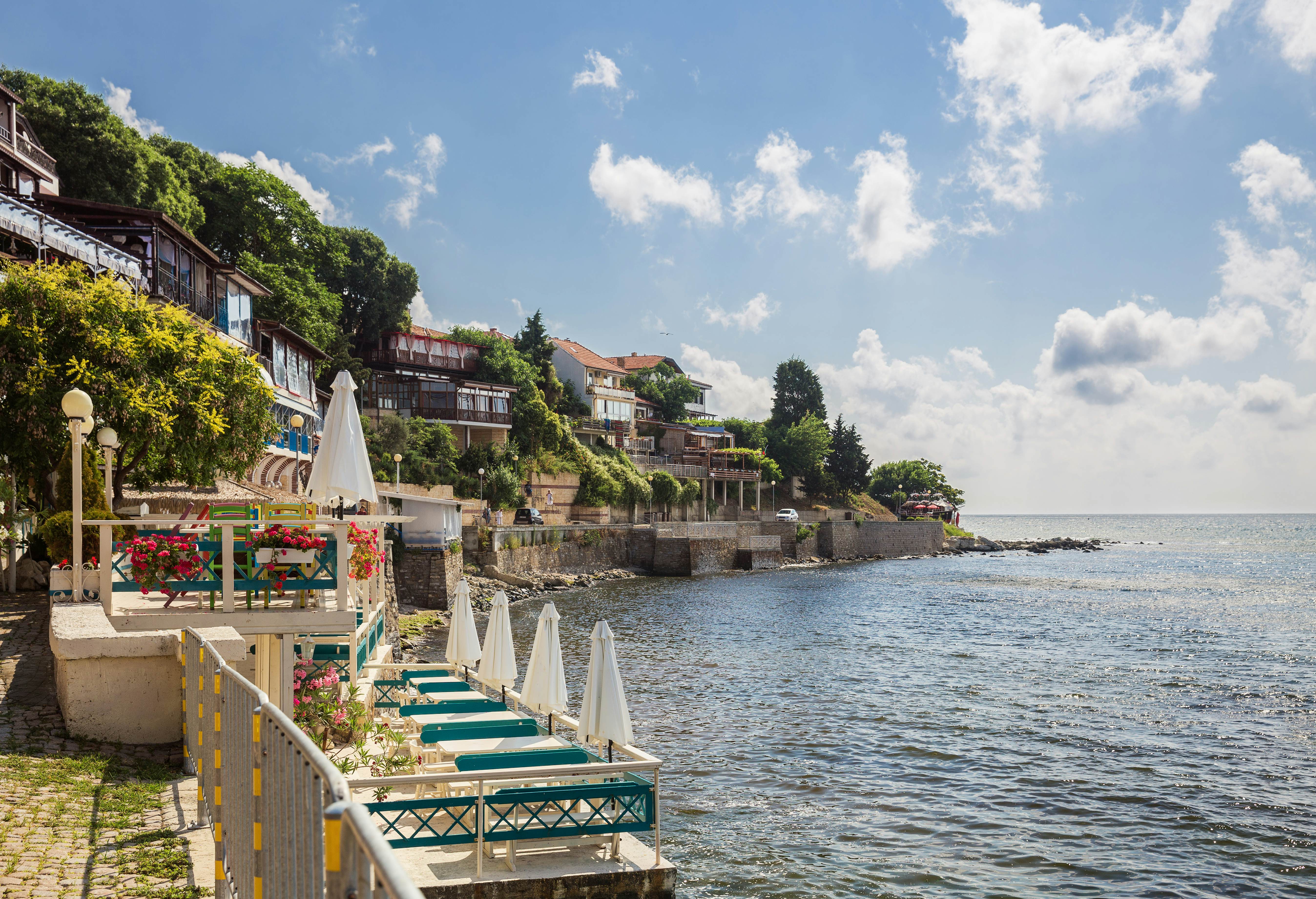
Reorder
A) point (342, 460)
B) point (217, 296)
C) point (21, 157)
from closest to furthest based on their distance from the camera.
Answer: point (342, 460) < point (217, 296) < point (21, 157)

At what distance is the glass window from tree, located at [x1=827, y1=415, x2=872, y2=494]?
6762 centimetres

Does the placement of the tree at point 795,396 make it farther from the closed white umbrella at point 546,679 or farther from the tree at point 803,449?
the closed white umbrella at point 546,679

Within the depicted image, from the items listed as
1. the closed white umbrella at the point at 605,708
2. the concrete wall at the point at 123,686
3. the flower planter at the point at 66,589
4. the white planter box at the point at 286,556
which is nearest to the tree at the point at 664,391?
the closed white umbrella at the point at 605,708

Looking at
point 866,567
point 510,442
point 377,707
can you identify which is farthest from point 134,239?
point 866,567

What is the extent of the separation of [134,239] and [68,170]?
17.0 m

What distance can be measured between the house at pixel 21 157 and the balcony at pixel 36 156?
14 millimetres

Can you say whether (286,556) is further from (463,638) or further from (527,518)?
(527,518)

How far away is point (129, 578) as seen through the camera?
9.15m

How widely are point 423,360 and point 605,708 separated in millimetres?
56191

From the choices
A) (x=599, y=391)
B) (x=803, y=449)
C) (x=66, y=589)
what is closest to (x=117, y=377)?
(x=66, y=589)

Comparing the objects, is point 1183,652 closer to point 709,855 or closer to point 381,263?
point 709,855

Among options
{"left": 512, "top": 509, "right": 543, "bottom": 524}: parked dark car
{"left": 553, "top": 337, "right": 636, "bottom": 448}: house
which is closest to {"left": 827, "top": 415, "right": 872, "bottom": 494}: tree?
{"left": 553, "top": 337, "right": 636, "bottom": 448}: house

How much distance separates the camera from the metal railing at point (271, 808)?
94.8 inches

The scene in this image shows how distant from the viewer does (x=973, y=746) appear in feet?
55.9
